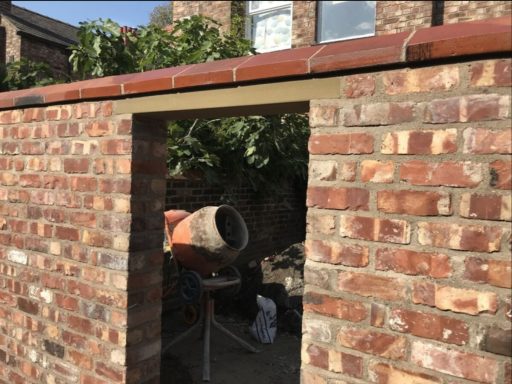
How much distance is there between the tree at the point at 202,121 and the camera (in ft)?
19.0

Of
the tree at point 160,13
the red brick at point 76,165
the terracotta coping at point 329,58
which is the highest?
the tree at point 160,13

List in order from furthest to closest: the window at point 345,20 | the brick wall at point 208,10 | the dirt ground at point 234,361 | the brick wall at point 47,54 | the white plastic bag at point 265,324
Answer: the brick wall at point 47,54
the brick wall at point 208,10
the window at point 345,20
the white plastic bag at point 265,324
the dirt ground at point 234,361

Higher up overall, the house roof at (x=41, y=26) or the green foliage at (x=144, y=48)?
the house roof at (x=41, y=26)

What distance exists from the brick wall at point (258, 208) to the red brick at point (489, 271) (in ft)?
13.3

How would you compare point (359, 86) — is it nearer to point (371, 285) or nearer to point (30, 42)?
point (371, 285)

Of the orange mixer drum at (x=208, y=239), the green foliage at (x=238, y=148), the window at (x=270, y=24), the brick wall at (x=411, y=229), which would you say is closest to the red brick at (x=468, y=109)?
the brick wall at (x=411, y=229)

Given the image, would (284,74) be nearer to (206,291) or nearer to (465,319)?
(465,319)

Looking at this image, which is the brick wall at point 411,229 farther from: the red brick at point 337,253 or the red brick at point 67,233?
the red brick at point 67,233

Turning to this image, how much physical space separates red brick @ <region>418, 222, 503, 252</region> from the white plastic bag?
366 cm

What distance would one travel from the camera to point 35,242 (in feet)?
8.86

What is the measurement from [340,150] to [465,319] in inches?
27.8

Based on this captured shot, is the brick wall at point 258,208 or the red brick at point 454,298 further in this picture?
the brick wall at point 258,208

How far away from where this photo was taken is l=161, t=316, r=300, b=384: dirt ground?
4.11 metres

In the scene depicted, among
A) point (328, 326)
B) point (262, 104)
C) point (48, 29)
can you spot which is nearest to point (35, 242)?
point (262, 104)
